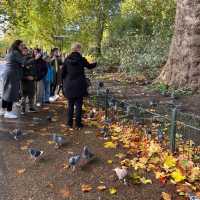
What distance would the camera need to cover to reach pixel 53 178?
264 inches

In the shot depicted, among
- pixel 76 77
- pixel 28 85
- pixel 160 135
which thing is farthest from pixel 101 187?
pixel 28 85

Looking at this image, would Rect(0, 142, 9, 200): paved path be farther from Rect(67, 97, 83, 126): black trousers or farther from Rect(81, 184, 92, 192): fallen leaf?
Rect(67, 97, 83, 126): black trousers

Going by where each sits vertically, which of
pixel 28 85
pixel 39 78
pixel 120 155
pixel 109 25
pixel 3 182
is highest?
pixel 109 25

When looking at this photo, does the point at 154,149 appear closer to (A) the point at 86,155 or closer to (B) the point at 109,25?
(A) the point at 86,155

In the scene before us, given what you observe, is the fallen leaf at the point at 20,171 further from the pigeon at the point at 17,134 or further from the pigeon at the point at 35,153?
the pigeon at the point at 17,134

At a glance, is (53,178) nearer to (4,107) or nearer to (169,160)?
(169,160)

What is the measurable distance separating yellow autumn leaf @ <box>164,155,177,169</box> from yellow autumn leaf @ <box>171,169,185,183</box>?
219 mm

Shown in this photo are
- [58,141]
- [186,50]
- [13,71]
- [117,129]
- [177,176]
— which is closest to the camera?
[177,176]

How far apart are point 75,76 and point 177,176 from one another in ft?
12.0

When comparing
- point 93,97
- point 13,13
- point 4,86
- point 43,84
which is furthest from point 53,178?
point 13,13

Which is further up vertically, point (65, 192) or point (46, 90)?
point (46, 90)

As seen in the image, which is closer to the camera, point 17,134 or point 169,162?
point 169,162

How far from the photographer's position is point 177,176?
6504 millimetres

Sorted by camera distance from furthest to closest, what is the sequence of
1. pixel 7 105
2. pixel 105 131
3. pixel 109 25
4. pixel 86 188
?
pixel 109 25, pixel 7 105, pixel 105 131, pixel 86 188
